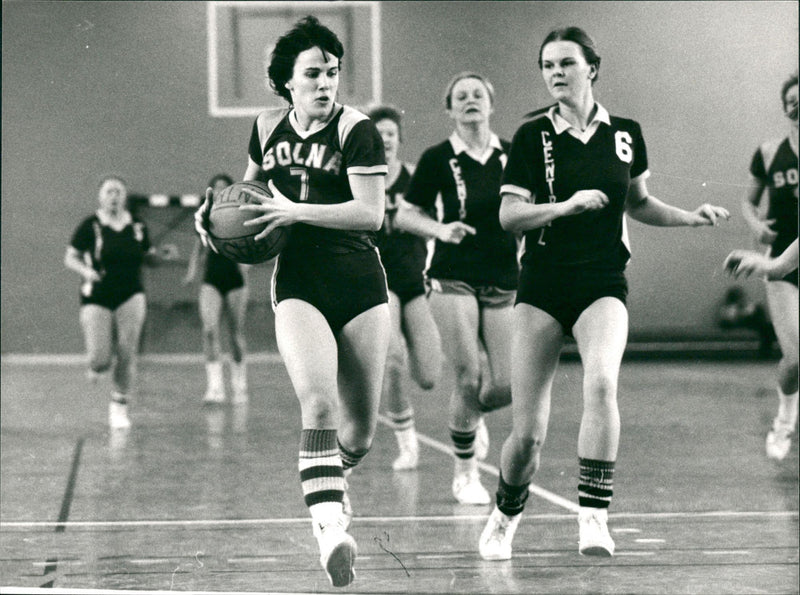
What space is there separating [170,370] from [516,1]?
9339 mm

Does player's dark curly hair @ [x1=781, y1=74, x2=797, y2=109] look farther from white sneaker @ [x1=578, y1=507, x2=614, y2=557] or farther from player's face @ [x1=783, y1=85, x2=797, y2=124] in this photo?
white sneaker @ [x1=578, y1=507, x2=614, y2=557]

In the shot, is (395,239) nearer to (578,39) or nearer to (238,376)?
(578,39)

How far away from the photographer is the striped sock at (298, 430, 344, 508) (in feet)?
11.8

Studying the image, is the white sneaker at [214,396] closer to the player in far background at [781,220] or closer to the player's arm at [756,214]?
the player in far background at [781,220]

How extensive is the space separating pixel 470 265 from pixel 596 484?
2.01 m

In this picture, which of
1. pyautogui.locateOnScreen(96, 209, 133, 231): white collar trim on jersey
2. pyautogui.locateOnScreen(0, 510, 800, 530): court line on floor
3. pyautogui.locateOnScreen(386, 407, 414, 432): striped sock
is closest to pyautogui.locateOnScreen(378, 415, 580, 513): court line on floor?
pyautogui.locateOnScreen(0, 510, 800, 530): court line on floor

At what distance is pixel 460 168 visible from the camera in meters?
5.82

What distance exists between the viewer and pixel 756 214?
21.7 ft

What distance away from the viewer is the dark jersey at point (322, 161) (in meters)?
3.78

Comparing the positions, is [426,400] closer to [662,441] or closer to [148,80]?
[662,441]

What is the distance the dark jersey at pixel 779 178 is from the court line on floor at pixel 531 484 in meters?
1.83

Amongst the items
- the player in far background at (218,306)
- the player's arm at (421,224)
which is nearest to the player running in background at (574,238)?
the player's arm at (421,224)

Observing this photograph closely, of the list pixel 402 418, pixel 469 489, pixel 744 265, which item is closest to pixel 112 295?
pixel 402 418

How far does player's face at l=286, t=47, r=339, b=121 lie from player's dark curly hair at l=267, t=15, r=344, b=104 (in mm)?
22
